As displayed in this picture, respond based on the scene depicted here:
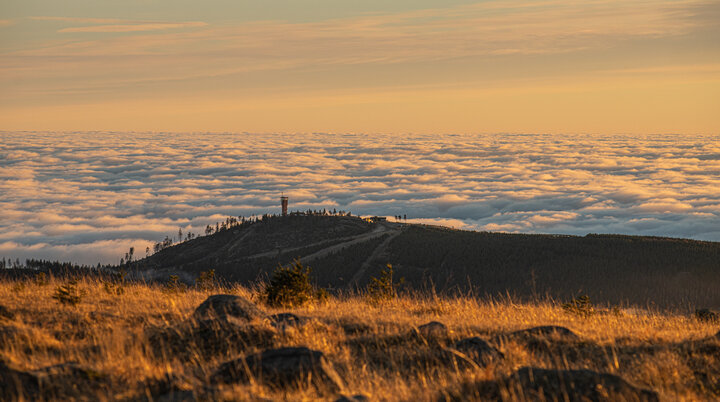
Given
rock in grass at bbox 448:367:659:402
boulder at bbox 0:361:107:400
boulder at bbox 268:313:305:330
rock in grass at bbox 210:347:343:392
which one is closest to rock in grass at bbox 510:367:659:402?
rock in grass at bbox 448:367:659:402

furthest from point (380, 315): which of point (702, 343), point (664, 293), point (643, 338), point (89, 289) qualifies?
point (664, 293)

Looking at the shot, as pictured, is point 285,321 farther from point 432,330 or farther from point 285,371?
point 285,371

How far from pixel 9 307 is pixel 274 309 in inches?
215

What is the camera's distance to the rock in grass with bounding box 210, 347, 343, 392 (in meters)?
7.94

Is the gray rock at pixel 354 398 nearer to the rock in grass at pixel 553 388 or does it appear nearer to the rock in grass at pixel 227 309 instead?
the rock in grass at pixel 553 388

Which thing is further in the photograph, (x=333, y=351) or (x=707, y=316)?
(x=707, y=316)

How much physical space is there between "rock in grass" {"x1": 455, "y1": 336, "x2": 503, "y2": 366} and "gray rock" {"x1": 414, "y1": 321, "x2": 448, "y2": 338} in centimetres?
89

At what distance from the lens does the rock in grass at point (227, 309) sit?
1130 centimetres

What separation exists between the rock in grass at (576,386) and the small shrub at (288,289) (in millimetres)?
8223

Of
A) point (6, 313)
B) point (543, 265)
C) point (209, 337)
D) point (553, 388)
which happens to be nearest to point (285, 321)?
point (209, 337)

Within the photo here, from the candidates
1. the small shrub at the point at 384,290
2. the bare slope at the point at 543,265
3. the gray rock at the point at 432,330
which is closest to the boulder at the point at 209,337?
the gray rock at the point at 432,330

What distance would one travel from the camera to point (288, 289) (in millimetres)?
15383

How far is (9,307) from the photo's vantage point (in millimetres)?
12477

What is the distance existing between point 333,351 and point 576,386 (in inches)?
154
